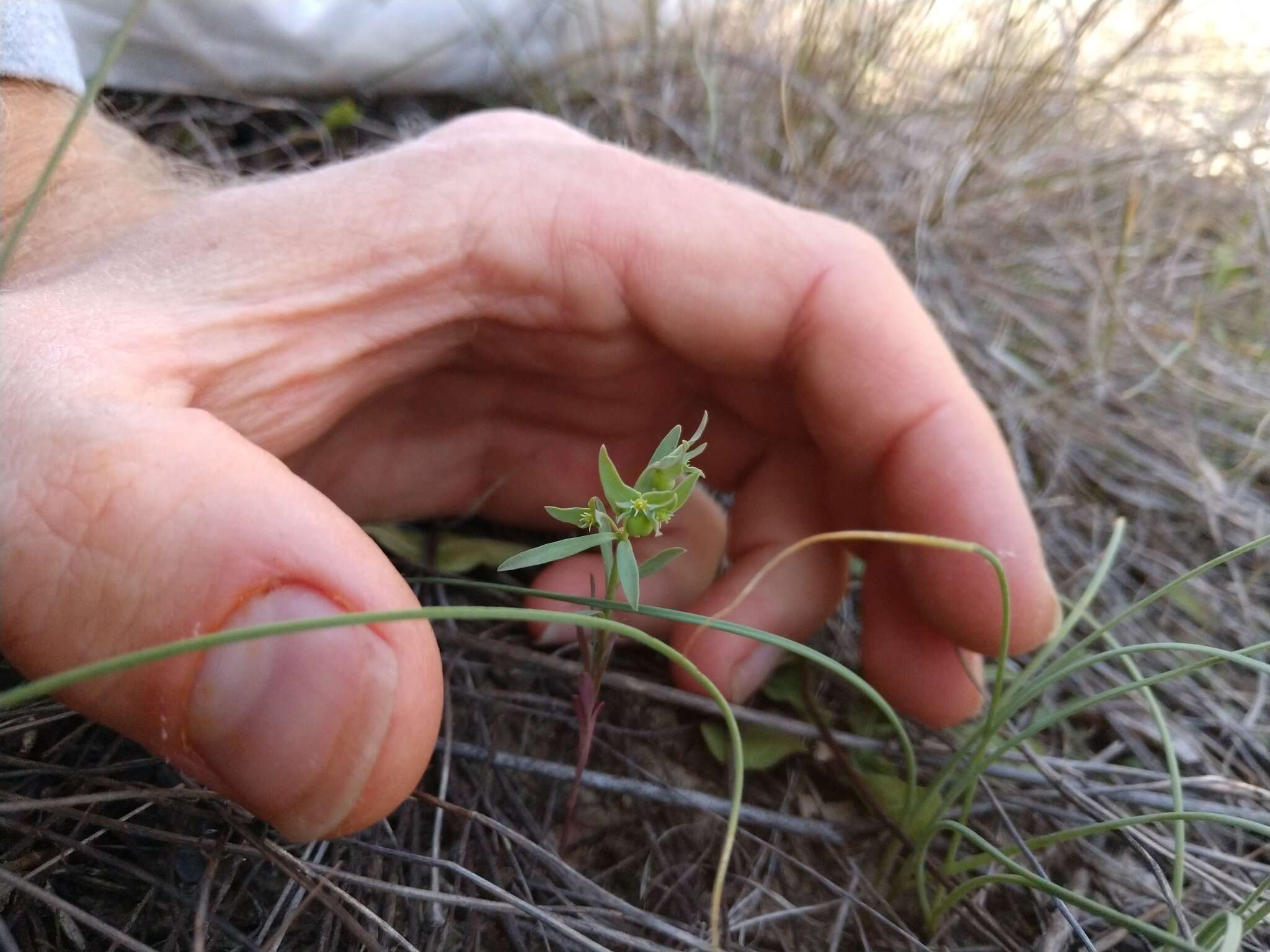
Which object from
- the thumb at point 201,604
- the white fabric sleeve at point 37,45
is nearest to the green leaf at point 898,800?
the thumb at point 201,604

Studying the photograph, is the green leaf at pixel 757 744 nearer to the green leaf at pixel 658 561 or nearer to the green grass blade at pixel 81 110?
the green leaf at pixel 658 561

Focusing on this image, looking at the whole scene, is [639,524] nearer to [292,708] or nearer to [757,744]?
[292,708]

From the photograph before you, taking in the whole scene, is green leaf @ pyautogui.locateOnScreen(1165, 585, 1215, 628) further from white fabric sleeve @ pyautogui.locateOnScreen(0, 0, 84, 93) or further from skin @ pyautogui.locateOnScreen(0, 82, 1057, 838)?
white fabric sleeve @ pyautogui.locateOnScreen(0, 0, 84, 93)

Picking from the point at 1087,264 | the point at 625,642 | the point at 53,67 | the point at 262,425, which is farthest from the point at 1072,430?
the point at 53,67

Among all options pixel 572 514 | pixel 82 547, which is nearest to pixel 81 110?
pixel 82 547

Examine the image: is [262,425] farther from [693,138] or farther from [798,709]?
[693,138]

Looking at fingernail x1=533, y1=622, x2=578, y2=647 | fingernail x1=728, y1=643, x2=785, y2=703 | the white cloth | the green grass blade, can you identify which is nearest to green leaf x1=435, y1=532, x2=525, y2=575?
fingernail x1=533, y1=622, x2=578, y2=647

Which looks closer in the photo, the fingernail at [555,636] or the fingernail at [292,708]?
the fingernail at [292,708]
